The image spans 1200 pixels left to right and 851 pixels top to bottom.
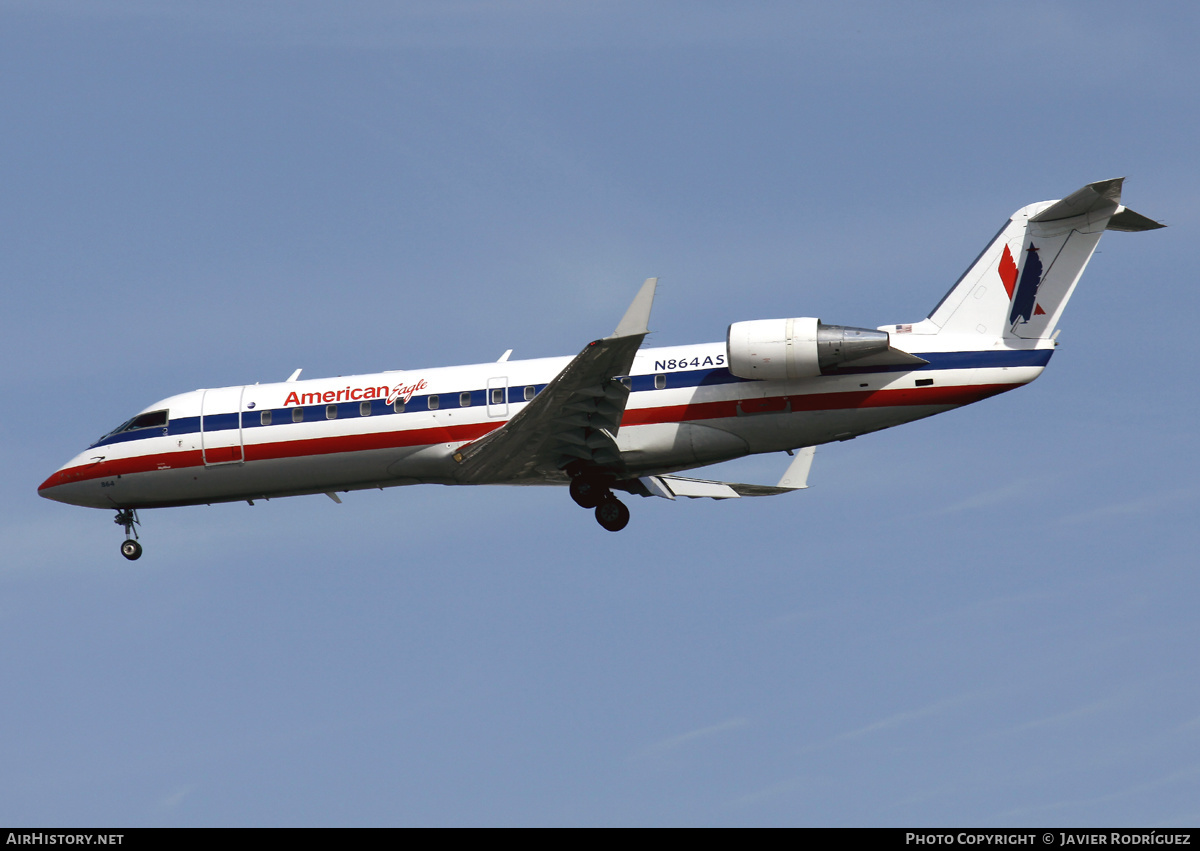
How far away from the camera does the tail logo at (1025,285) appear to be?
27359 mm

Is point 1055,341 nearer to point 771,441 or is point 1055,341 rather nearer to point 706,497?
point 771,441

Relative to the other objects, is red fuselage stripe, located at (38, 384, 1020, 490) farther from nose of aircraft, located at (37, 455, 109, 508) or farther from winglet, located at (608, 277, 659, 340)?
winglet, located at (608, 277, 659, 340)

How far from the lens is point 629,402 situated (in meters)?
28.1

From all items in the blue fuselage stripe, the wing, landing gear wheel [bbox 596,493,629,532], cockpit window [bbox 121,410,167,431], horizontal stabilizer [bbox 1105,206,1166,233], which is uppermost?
horizontal stabilizer [bbox 1105,206,1166,233]

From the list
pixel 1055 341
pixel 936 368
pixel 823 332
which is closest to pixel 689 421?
pixel 823 332

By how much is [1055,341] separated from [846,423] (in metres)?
4.34

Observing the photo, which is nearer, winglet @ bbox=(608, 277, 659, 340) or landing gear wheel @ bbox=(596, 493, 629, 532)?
winglet @ bbox=(608, 277, 659, 340)

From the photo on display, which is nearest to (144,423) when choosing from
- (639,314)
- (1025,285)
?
(639,314)

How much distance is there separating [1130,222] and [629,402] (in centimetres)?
1037

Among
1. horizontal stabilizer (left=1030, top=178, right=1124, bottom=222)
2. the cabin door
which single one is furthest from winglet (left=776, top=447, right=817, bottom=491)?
the cabin door

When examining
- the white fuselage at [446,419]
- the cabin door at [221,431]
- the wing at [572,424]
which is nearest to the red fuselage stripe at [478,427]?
the white fuselage at [446,419]

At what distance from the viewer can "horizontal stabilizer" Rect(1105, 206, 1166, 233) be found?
26.8m

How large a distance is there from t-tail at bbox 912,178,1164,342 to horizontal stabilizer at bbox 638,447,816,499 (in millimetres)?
5324

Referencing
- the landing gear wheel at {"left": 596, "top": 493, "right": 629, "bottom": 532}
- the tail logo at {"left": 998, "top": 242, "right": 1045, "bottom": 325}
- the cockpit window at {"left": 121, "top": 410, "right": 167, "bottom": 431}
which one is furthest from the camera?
the cockpit window at {"left": 121, "top": 410, "right": 167, "bottom": 431}
